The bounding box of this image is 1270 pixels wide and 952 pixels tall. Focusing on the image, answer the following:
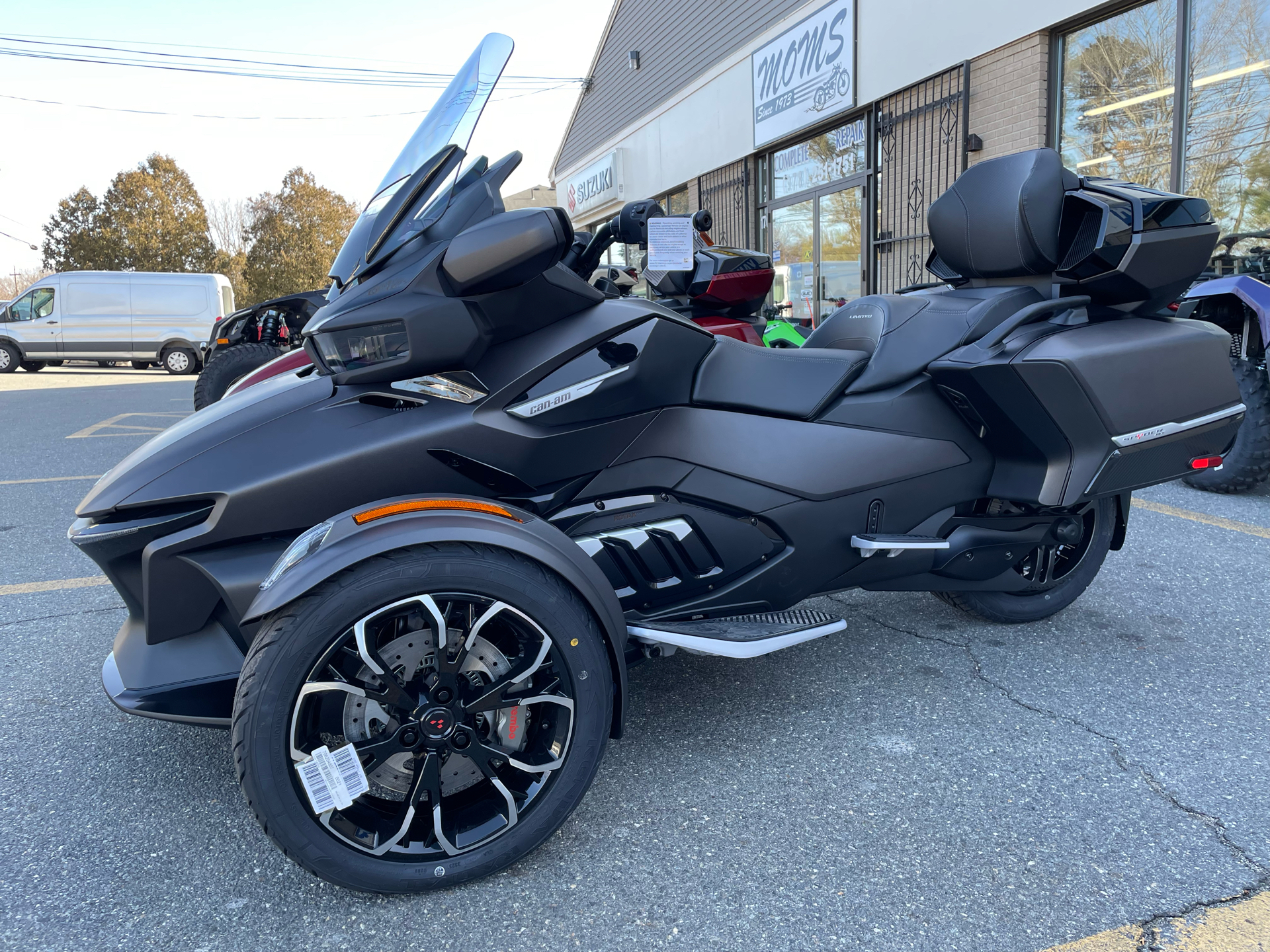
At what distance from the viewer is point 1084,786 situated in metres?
1.96

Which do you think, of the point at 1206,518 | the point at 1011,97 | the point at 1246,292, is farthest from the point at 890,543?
the point at 1011,97

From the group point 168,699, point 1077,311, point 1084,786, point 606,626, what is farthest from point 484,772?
point 1077,311

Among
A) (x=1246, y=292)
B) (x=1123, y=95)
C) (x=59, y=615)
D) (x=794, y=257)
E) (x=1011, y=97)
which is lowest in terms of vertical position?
(x=59, y=615)

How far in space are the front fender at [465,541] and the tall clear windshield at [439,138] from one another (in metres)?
0.69

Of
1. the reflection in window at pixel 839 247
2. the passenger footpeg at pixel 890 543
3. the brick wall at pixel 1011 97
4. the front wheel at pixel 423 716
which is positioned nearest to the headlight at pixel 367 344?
the front wheel at pixel 423 716

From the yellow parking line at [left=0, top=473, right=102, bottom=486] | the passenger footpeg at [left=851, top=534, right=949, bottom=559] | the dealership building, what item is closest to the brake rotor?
the passenger footpeg at [left=851, top=534, right=949, bottom=559]

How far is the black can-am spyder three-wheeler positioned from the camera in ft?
5.30

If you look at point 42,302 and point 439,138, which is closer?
point 439,138

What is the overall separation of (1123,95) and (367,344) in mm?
7623

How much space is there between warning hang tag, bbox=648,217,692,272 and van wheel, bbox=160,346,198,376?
18.2 m

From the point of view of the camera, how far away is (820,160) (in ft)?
36.6

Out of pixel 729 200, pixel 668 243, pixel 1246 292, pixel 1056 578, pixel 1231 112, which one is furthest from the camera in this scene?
pixel 729 200

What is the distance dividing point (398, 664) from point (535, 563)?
0.34 meters

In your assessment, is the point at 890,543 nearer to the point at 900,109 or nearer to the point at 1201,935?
the point at 1201,935
